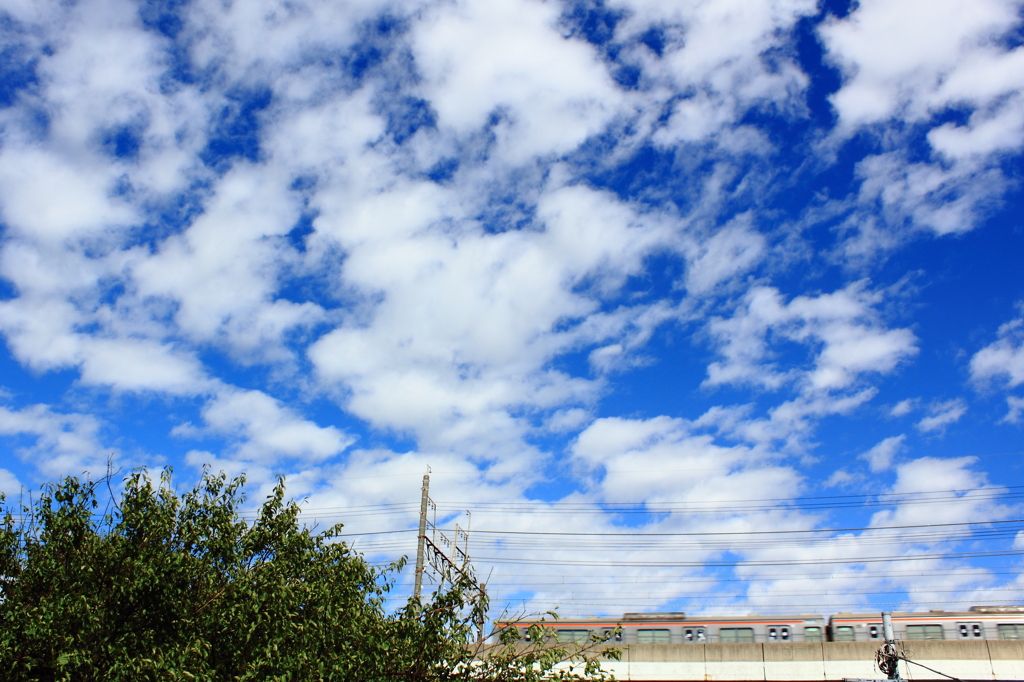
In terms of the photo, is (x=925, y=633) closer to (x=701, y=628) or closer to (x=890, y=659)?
(x=701, y=628)

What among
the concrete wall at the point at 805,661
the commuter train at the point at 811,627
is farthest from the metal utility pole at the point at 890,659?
the commuter train at the point at 811,627

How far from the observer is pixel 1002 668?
26312 mm

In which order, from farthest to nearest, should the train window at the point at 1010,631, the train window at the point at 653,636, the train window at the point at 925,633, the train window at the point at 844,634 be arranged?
the train window at the point at 653,636 < the train window at the point at 844,634 < the train window at the point at 925,633 < the train window at the point at 1010,631

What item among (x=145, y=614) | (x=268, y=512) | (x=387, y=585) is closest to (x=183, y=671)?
(x=145, y=614)

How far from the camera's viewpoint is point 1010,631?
103 ft

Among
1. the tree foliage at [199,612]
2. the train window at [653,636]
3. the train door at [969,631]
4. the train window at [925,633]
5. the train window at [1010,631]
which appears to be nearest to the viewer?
the tree foliage at [199,612]

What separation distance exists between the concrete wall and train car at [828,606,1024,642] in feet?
14.0

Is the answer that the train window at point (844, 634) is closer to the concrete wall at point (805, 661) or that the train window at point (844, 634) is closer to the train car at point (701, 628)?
the train car at point (701, 628)

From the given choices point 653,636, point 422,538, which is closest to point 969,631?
point 653,636

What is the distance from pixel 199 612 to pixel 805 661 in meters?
27.1

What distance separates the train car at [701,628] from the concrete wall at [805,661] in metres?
3.08

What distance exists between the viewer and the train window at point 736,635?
3442 centimetres

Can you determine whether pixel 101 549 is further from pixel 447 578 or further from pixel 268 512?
pixel 447 578

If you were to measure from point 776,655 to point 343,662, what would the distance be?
1011 inches
